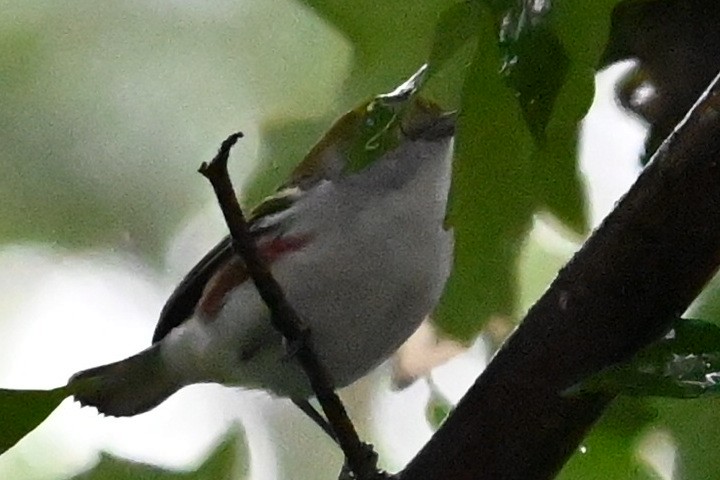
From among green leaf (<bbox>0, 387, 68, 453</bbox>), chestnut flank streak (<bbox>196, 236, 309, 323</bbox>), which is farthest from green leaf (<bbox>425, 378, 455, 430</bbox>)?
green leaf (<bbox>0, 387, 68, 453</bbox>)

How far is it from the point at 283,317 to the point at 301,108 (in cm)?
36

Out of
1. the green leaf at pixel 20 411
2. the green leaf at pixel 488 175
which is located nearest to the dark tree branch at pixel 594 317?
the green leaf at pixel 488 175

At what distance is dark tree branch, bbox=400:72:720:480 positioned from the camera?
0.35 m

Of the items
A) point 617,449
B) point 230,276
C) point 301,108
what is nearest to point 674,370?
point 617,449

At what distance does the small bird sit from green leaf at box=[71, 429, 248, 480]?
32 mm

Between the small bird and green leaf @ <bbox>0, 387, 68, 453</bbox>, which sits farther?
the small bird

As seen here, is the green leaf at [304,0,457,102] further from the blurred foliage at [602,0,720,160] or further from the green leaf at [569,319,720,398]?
the green leaf at [569,319,720,398]

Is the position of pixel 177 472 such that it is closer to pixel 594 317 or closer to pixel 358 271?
pixel 358 271

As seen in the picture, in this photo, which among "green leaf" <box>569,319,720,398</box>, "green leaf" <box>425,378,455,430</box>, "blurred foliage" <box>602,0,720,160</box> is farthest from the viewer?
"green leaf" <box>425,378,455,430</box>

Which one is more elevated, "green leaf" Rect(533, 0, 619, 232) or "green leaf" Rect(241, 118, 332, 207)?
"green leaf" Rect(533, 0, 619, 232)

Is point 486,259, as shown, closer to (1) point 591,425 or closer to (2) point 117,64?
(1) point 591,425

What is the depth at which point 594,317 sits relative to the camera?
0.37 meters

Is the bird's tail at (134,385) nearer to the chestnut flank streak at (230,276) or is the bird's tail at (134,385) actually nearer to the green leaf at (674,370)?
the chestnut flank streak at (230,276)

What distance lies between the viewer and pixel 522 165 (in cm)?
37
